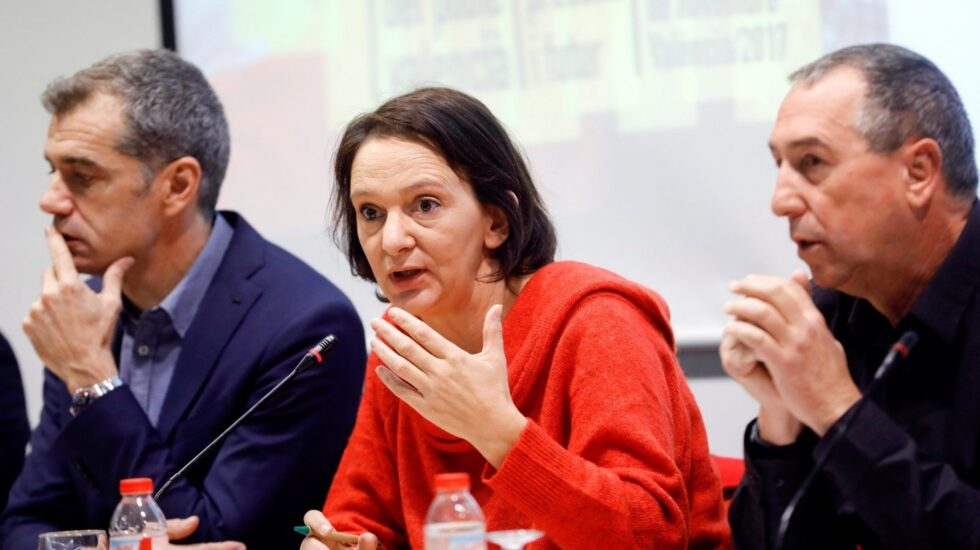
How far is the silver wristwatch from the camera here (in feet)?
9.31

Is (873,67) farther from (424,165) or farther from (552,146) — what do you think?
(552,146)

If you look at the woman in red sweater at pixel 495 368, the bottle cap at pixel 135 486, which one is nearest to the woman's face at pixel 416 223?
the woman in red sweater at pixel 495 368

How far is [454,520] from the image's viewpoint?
5.79 feet

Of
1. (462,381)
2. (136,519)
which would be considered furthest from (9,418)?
(462,381)

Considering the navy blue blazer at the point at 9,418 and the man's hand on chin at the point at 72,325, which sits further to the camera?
the navy blue blazer at the point at 9,418

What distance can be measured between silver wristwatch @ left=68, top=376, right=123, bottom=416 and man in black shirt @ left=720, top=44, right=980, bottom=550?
150 centimetres

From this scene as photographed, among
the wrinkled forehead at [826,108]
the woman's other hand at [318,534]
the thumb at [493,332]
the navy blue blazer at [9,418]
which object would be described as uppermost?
the wrinkled forehead at [826,108]

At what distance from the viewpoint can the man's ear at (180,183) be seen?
316cm

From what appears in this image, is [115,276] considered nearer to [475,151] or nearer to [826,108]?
[475,151]

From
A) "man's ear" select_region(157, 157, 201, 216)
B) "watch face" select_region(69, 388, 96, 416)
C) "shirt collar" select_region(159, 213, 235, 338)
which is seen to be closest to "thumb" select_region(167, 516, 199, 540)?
"watch face" select_region(69, 388, 96, 416)

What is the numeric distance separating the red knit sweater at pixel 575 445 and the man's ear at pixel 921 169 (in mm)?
507

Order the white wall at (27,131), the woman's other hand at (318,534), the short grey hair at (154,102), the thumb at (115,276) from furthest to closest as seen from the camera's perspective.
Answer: the white wall at (27,131)
the short grey hair at (154,102)
the thumb at (115,276)
the woman's other hand at (318,534)

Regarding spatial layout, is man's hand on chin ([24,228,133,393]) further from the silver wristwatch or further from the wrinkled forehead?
the wrinkled forehead

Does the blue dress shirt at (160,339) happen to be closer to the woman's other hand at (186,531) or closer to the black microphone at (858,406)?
the woman's other hand at (186,531)
